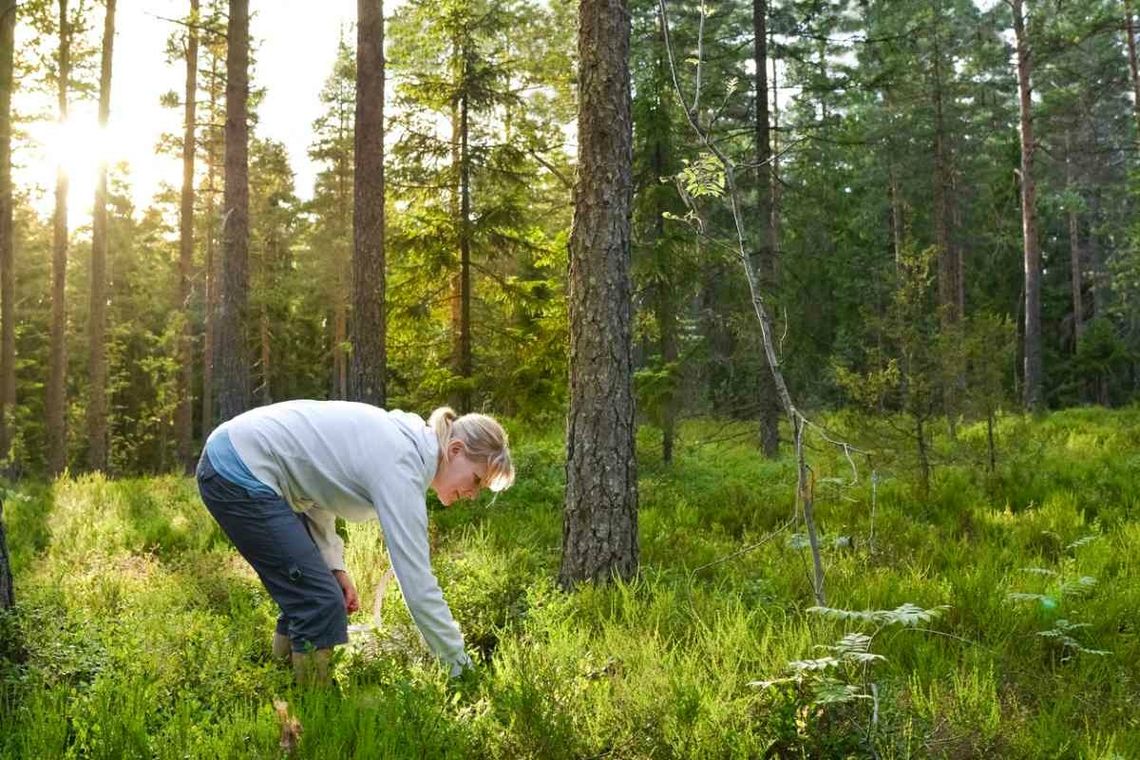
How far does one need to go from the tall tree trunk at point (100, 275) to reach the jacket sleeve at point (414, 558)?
50.2 ft

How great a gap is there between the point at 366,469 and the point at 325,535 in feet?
2.77

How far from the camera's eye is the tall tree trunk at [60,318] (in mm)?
15820

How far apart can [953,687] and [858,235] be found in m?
32.3

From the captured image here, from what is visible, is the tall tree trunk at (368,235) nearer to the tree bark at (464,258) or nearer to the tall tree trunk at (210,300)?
the tree bark at (464,258)

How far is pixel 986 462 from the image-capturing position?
8812 millimetres

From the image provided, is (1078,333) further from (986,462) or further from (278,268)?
(278,268)

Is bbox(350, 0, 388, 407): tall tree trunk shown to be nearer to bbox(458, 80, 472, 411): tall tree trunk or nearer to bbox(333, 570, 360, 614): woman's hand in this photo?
bbox(458, 80, 472, 411): tall tree trunk

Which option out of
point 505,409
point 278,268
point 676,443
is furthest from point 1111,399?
point 278,268

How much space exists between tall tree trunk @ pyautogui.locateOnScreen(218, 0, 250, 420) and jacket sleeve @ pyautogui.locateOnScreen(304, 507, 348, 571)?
818cm

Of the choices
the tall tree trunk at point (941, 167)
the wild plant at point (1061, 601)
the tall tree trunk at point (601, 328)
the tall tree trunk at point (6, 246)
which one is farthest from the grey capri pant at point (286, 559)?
the tall tree trunk at point (941, 167)

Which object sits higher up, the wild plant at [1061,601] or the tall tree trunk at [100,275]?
the tall tree trunk at [100,275]

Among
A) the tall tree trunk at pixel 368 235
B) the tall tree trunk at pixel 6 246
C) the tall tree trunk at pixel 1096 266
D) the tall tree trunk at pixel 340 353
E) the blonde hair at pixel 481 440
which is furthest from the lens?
the tall tree trunk at pixel 1096 266

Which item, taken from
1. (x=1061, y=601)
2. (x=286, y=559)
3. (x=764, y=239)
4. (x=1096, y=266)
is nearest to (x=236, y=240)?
(x=764, y=239)

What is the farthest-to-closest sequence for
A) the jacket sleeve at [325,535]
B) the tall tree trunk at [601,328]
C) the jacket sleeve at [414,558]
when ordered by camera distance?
the tall tree trunk at [601,328], the jacket sleeve at [325,535], the jacket sleeve at [414,558]
